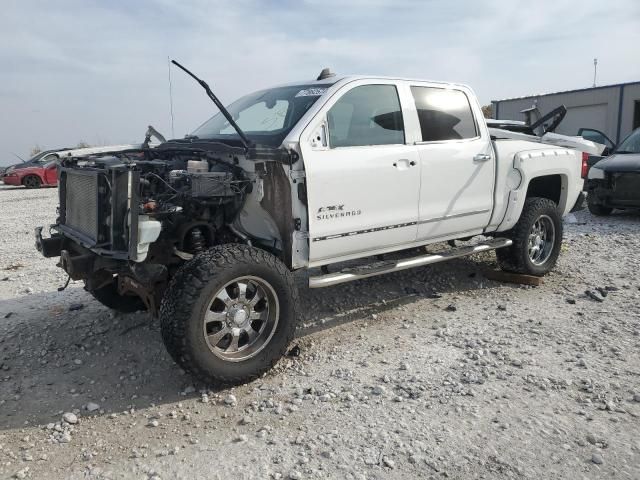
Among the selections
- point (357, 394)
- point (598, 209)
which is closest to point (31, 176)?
point (598, 209)

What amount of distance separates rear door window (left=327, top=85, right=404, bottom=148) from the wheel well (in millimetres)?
2538

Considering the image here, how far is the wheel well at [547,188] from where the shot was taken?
6.43m

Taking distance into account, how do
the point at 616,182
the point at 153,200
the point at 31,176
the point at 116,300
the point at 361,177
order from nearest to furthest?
the point at 153,200 < the point at 361,177 < the point at 116,300 < the point at 616,182 < the point at 31,176

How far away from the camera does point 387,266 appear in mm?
4633

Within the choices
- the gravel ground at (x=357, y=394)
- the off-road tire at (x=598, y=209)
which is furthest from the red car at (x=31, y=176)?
the off-road tire at (x=598, y=209)

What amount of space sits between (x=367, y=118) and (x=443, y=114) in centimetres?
96

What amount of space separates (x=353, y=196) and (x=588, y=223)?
7.22 meters

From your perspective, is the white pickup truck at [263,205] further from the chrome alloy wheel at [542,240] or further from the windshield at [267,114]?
the chrome alloy wheel at [542,240]

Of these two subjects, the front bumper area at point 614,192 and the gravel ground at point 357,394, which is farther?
the front bumper area at point 614,192

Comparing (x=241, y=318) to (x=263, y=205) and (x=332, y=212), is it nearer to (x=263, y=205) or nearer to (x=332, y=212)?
(x=263, y=205)

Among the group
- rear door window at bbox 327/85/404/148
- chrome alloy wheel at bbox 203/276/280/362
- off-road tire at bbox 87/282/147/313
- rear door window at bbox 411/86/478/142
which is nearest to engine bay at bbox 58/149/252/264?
chrome alloy wheel at bbox 203/276/280/362

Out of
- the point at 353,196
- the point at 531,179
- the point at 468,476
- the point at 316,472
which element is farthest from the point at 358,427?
the point at 531,179

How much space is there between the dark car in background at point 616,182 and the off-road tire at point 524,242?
178 inches

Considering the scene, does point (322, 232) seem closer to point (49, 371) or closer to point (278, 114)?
point (278, 114)
